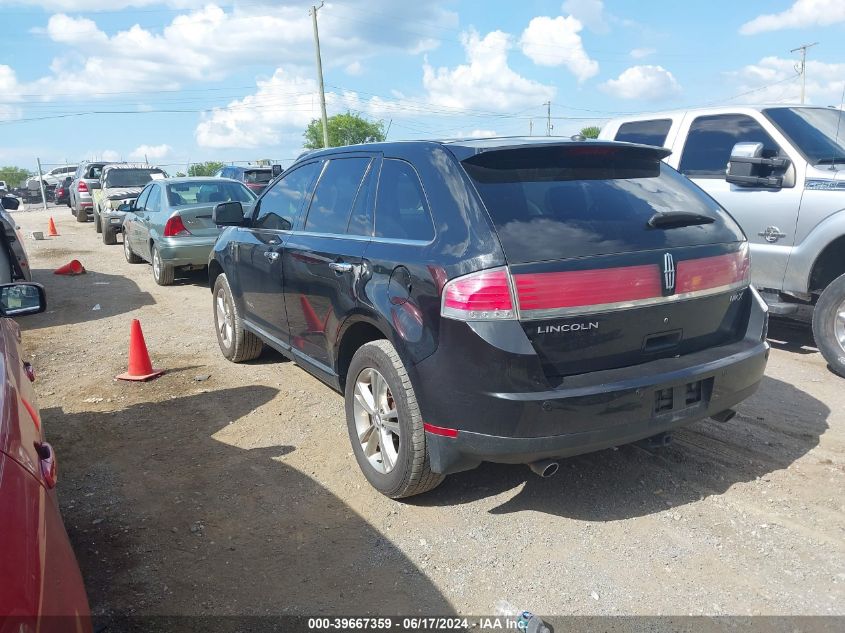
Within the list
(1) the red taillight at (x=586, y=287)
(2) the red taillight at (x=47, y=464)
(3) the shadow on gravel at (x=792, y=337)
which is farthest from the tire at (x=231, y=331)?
(3) the shadow on gravel at (x=792, y=337)

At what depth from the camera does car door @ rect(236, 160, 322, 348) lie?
480 cm

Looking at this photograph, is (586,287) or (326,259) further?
(326,259)

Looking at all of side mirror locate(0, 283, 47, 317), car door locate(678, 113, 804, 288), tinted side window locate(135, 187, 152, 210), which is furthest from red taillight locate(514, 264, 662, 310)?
tinted side window locate(135, 187, 152, 210)

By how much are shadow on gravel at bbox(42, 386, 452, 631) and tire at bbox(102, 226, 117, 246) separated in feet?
42.8

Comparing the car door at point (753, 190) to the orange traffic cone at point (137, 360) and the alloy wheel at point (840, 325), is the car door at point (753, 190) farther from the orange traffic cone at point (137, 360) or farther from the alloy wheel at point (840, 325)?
the orange traffic cone at point (137, 360)

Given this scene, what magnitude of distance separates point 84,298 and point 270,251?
6361mm

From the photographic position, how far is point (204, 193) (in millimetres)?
10742

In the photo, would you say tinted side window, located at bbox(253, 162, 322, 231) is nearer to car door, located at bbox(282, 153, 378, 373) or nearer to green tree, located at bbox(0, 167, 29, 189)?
car door, located at bbox(282, 153, 378, 373)

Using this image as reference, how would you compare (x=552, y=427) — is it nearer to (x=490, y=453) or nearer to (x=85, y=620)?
(x=490, y=453)

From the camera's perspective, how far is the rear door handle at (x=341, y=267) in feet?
12.3

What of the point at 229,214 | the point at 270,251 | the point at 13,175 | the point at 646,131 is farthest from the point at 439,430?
the point at 13,175

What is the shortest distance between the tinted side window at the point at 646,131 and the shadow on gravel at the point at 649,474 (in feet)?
12.0

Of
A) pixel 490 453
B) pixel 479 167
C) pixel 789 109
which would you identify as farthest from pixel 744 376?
pixel 789 109

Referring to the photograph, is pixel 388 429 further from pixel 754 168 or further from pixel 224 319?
pixel 754 168
